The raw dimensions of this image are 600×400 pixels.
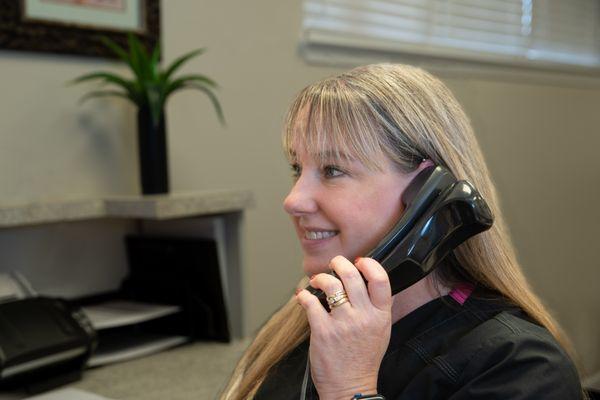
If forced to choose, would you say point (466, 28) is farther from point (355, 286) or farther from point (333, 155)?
point (355, 286)

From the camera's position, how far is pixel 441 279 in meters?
1.05

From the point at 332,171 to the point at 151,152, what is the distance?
68cm

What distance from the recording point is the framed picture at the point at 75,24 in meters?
1.48

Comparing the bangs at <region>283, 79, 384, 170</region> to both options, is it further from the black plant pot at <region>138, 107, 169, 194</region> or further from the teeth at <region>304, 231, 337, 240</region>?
the black plant pot at <region>138, 107, 169, 194</region>

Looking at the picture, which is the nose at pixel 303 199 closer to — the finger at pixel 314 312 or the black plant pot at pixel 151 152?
the finger at pixel 314 312

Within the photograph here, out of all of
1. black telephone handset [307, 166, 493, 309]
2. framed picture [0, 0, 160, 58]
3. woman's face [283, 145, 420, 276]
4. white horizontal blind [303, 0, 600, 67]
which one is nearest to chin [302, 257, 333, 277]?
woman's face [283, 145, 420, 276]

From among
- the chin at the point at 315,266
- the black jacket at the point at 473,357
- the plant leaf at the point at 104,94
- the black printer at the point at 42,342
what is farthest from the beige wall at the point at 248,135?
the black jacket at the point at 473,357

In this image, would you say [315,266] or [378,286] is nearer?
[378,286]

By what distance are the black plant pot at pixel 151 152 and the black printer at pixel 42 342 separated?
0.33m

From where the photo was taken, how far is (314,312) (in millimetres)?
918

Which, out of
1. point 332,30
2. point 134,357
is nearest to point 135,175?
point 134,357

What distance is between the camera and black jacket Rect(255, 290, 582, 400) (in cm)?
87

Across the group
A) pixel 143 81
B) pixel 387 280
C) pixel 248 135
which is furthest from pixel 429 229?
pixel 248 135

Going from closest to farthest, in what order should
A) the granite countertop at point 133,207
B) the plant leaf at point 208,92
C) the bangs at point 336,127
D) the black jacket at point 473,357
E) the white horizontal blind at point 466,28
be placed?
the black jacket at point 473,357 → the bangs at point 336,127 → the granite countertop at point 133,207 → the plant leaf at point 208,92 → the white horizontal blind at point 466,28
